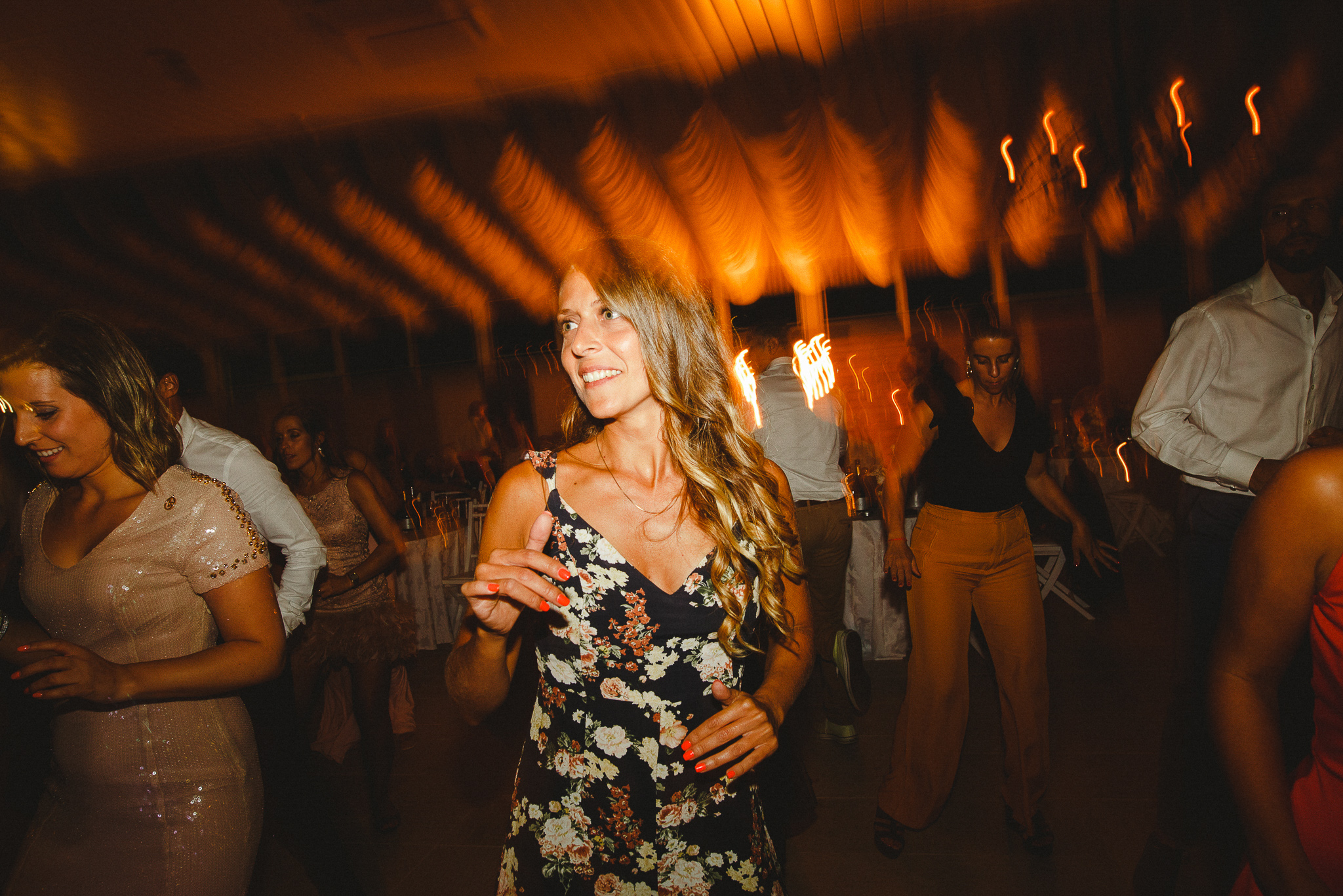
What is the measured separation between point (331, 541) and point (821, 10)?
5.88 meters

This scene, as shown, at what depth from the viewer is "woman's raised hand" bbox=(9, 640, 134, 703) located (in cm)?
125

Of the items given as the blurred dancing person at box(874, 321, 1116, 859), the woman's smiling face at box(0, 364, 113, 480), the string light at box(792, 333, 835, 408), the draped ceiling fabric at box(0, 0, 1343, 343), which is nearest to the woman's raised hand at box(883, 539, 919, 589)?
the blurred dancing person at box(874, 321, 1116, 859)

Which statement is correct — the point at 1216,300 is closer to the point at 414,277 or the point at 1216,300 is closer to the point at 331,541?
the point at 331,541

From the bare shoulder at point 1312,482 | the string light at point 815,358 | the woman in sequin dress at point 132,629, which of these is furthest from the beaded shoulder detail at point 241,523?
the string light at point 815,358

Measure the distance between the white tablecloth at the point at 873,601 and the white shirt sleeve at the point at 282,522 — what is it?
3.36 m

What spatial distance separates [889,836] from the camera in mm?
2721

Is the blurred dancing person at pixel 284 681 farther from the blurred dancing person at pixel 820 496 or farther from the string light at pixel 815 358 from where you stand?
the string light at pixel 815 358

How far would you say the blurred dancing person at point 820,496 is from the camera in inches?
143

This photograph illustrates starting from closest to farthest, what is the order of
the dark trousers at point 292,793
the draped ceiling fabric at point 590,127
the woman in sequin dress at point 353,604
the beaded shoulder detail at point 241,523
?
the beaded shoulder detail at point 241,523 < the dark trousers at point 292,793 < the woman in sequin dress at point 353,604 < the draped ceiling fabric at point 590,127

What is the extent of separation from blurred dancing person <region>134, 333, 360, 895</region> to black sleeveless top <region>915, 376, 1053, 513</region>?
7.61 ft

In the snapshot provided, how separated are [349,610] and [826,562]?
2478 millimetres

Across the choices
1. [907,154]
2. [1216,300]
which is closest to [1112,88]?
[907,154]

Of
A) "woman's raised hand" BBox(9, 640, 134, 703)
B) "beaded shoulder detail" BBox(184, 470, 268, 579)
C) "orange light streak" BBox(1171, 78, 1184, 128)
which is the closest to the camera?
"woman's raised hand" BBox(9, 640, 134, 703)

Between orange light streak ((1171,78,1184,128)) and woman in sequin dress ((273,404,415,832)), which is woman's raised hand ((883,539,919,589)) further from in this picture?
orange light streak ((1171,78,1184,128))
